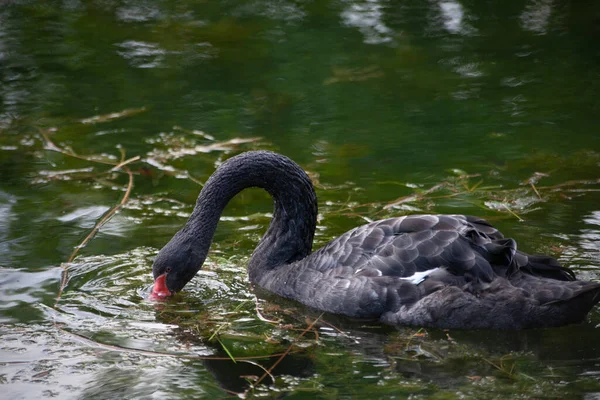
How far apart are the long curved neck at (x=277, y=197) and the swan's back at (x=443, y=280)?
1.60 ft

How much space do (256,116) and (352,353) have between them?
466cm

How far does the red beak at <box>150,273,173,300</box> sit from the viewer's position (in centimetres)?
590

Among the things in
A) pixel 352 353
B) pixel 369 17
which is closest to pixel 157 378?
pixel 352 353

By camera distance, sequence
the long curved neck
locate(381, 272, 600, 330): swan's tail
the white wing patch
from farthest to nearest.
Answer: the long curved neck
the white wing patch
locate(381, 272, 600, 330): swan's tail

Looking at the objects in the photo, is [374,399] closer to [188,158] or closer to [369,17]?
[188,158]

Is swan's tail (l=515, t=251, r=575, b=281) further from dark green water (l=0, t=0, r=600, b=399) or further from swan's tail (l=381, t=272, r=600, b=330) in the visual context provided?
dark green water (l=0, t=0, r=600, b=399)

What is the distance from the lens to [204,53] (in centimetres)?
1143

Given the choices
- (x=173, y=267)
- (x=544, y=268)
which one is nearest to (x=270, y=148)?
(x=173, y=267)

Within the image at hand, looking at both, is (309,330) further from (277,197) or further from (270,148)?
(270,148)

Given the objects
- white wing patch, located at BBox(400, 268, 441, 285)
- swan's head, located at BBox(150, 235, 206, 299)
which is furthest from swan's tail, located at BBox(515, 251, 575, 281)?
swan's head, located at BBox(150, 235, 206, 299)

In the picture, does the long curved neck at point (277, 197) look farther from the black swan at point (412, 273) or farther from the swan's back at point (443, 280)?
the swan's back at point (443, 280)

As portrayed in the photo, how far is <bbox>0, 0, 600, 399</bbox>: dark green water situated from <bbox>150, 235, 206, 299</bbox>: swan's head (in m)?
0.12

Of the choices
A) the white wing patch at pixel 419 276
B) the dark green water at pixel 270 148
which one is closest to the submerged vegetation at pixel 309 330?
the dark green water at pixel 270 148

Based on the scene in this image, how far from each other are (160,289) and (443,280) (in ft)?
5.91
